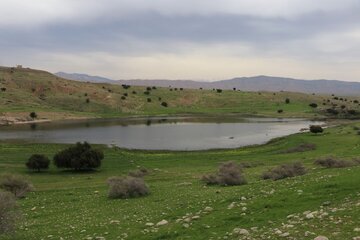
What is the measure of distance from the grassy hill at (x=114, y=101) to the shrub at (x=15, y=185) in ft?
325

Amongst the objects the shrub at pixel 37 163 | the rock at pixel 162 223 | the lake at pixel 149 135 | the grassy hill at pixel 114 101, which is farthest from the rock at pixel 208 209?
the grassy hill at pixel 114 101

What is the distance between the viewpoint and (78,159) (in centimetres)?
4656

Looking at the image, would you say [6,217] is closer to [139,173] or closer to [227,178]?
[227,178]

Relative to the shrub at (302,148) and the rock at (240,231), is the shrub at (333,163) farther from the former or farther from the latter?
the shrub at (302,148)

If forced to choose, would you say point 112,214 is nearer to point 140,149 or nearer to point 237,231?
point 237,231

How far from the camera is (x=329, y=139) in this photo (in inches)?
2766

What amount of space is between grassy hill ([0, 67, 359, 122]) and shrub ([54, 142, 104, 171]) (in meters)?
85.1

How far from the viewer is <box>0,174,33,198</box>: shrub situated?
32.1 m

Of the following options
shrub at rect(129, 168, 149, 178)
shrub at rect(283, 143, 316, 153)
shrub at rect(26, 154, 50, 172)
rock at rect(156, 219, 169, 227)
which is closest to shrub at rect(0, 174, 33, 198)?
shrub at rect(129, 168, 149, 178)

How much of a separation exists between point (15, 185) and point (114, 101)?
132369mm

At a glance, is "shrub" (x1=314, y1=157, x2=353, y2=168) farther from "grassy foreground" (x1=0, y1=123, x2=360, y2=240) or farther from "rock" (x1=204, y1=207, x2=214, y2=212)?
"rock" (x1=204, y1=207, x2=214, y2=212)

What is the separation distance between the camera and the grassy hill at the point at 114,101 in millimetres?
147250

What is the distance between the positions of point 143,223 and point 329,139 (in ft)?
187

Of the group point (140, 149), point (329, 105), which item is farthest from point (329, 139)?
point (329, 105)
